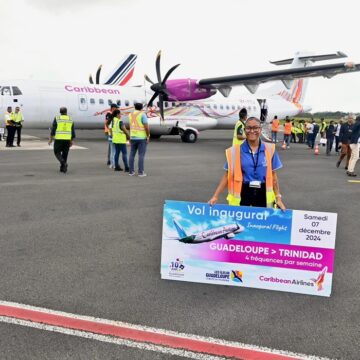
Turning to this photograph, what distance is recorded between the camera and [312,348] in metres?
2.83

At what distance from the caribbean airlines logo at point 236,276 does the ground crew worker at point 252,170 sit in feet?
2.19

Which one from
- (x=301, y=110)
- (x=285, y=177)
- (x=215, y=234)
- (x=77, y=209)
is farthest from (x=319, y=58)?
(x=215, y=234)

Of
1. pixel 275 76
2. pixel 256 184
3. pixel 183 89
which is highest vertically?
pixel 275 76

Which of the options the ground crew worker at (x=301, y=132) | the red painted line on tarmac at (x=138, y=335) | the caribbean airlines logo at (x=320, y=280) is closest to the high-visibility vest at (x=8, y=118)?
the red painted line on tarmac at (x=138, y=335)

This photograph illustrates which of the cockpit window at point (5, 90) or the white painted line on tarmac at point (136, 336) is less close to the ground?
the cockpit window at point (5, 90)

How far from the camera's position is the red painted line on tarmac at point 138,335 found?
275 centimetres

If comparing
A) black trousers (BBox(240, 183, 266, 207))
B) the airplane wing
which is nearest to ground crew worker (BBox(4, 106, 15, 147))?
the airplane wing

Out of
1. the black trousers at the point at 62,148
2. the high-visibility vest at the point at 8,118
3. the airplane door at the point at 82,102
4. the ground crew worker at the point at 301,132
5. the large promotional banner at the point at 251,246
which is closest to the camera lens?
the large promotional banner at the point at 251,246

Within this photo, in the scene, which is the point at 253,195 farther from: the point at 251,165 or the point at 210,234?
the point at 210,234

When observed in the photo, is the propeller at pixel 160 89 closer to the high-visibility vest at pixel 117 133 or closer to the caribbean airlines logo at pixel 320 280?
the high-visibility vest at pixel 117 133

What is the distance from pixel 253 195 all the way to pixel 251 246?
551 mm

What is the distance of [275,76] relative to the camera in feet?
63.3

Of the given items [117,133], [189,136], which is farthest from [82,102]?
[117,133]

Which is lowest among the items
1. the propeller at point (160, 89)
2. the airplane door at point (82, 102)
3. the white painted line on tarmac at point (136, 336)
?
the white painted line on tarmac at point (136, 336)
